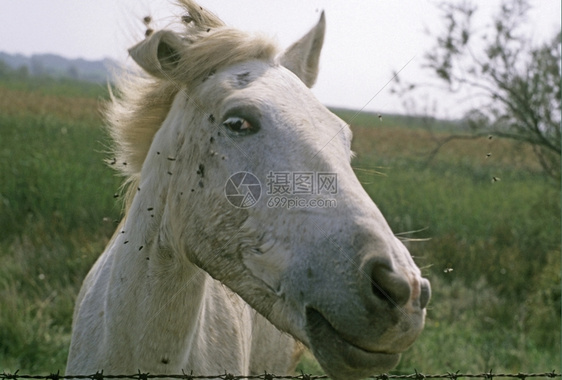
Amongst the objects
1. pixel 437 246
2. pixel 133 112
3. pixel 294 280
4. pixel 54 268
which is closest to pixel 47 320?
pixel 54 268

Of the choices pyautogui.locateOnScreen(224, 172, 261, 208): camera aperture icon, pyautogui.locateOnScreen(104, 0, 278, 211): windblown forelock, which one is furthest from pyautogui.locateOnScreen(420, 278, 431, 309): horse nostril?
pyautogui.locateOnScreen(104, 0, 278, 211): windblown forelock

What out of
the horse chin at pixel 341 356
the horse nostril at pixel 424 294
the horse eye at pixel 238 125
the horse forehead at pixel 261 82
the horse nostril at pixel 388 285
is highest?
the horse forehead at pixel 261 82

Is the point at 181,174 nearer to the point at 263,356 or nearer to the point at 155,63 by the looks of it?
the point at 155,63

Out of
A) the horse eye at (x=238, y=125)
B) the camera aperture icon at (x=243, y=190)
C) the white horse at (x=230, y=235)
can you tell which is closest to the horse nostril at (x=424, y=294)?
the white horse at (x=230, y=235)

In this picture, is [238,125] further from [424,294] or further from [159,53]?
[424,294]

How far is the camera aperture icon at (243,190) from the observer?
1.86m

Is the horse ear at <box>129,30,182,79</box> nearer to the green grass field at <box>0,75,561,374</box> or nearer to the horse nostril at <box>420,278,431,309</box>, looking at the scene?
the green grass field at <box>0,75,561,374</box>

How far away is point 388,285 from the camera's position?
1516 mm

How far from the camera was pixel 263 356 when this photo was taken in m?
3.54

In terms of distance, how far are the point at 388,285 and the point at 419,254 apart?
25.6ft

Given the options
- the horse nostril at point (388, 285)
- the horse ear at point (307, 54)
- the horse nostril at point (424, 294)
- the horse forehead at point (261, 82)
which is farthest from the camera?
the horse ear at point (307, 54)

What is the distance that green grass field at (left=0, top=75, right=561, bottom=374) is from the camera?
18.5 feet

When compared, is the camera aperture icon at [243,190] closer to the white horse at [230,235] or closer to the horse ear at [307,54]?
the white horse at [230,235]

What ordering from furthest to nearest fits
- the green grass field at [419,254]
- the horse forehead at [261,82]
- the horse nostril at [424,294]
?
the green grass field at [419,254], the horse forehead at [261,82], the horse nostril at [424,294]
